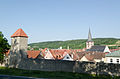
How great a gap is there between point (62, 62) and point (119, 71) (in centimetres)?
1033

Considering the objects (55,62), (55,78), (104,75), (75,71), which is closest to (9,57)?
(55,62)

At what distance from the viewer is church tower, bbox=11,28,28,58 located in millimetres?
36250

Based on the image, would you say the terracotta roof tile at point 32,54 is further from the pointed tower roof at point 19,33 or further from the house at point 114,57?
the house at point 114,57

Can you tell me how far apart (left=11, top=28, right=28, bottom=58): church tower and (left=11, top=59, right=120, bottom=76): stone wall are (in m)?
2.27

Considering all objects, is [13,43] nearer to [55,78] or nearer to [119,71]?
[55,78]

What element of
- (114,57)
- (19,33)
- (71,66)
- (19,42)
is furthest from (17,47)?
(114,57)

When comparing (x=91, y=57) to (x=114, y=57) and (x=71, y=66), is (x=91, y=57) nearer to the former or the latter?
(x=114, y=57)

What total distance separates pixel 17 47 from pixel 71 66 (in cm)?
1455

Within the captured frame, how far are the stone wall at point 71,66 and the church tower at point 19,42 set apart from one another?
2.27 metres

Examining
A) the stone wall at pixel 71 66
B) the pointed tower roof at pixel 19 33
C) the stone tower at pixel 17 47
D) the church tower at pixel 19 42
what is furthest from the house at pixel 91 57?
the pointed tower roof at pixel 19 33

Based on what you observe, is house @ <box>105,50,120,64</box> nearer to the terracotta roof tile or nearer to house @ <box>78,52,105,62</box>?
house @ <box>78,52,105,62</box>

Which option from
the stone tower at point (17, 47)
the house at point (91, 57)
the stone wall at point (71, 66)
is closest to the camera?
the stone wall at point (71, 66)

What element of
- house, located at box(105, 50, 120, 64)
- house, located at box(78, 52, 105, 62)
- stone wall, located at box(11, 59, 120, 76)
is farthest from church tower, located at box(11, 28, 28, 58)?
house, located at box(105, 50, 120, 64)

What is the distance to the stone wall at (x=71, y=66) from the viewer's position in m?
24.1
